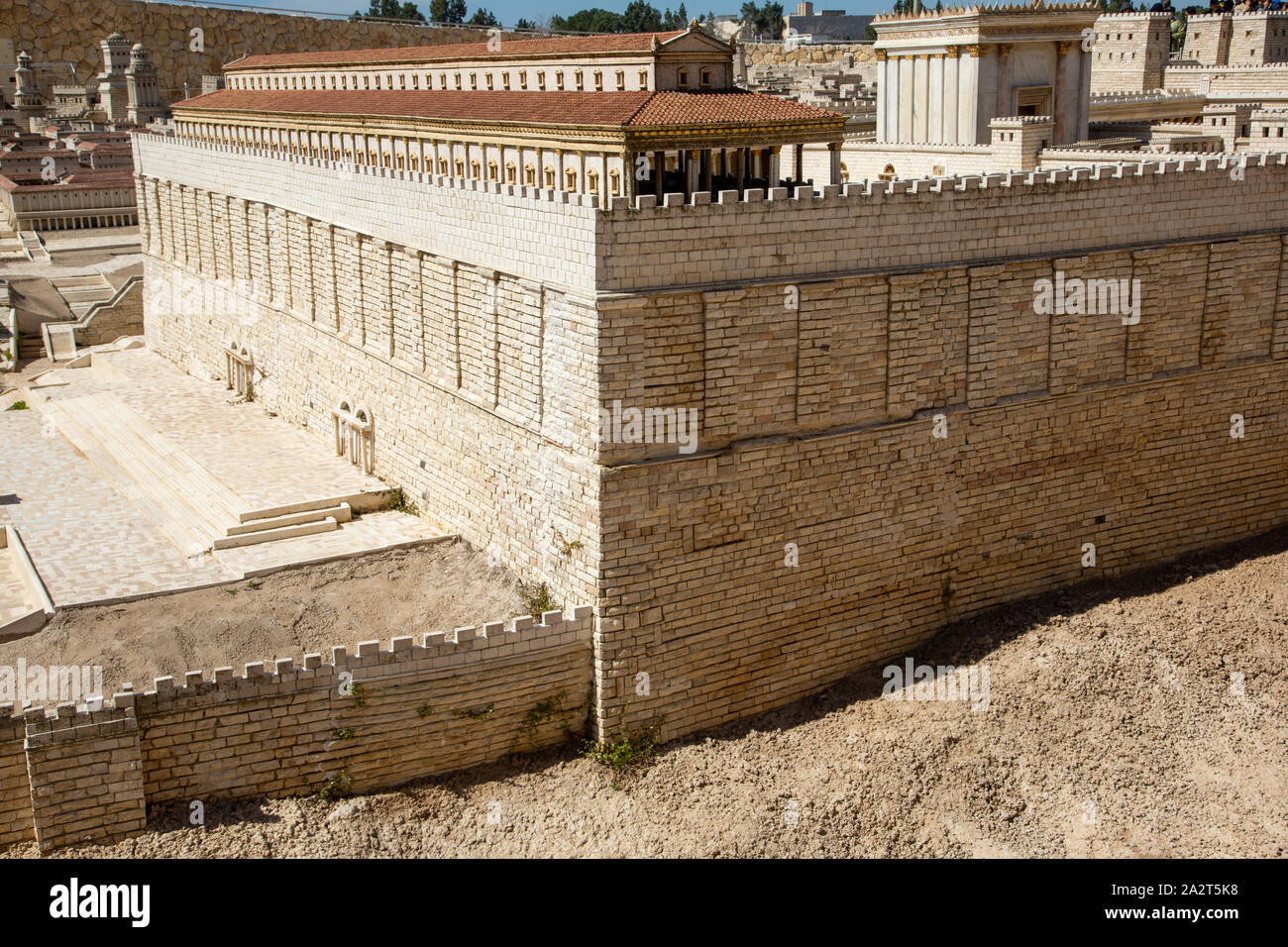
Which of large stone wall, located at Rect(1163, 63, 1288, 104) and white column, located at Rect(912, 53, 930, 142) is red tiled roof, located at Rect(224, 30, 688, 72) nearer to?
white column, located at Rect(912, 53, 930, 142)

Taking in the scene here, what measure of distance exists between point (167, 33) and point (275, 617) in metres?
107

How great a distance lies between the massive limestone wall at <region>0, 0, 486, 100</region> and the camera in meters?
106

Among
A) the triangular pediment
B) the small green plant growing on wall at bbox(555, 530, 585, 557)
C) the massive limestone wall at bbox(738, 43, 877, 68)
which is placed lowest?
the small green plant growing on wall at bbox(555, 530, 585, 557)

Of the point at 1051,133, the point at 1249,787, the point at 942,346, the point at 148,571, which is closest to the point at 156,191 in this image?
the point at 148,571

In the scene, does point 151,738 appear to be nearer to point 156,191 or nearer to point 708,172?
point 708,172

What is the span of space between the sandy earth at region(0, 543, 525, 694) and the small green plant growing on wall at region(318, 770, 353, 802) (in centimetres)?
155

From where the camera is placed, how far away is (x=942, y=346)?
1902 centimetres

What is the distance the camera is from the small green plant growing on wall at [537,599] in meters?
18.2

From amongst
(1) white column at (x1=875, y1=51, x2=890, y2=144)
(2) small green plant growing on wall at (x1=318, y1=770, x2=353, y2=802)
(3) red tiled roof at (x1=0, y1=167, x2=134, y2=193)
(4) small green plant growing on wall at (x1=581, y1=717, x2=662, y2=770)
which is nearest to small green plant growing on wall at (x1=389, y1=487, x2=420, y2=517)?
(4) small green plant growing on wall at (x1=581, y1=717, x2=662, y2=770)

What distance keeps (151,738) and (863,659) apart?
9.55m

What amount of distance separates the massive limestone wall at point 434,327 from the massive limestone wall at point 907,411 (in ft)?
3.26

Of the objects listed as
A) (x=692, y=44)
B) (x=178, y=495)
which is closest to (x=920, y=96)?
(x=692, y=44)

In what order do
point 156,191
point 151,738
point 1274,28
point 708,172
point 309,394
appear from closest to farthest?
point 151,738 < point 708,172 < point 309,394 < point 156,191 < point 1274,28

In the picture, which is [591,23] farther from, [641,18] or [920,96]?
[920,96]
